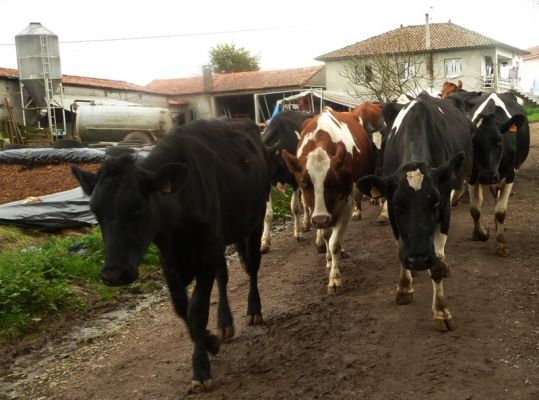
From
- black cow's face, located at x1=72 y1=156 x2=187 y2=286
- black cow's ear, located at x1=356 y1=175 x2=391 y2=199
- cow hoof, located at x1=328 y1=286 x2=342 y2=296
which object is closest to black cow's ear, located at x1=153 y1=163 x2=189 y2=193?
black cow's face, located at x1=72 y1=156 x2=187 y2=286

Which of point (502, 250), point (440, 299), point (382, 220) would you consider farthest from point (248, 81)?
point (440, 299)

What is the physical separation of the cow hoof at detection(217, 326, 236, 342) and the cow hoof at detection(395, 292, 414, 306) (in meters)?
1.78

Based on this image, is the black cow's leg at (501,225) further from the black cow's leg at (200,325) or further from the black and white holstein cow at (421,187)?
the black cow's leg at (200,325)

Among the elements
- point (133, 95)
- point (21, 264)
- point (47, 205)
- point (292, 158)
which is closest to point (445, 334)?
point (292, 158)

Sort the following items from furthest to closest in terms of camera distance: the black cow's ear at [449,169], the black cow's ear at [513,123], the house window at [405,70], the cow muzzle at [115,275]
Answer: the house window at [405,70] < the black cow's ear at [513,123] < the black cow's ear at [449,169] < the cow muzzle at [115,275]

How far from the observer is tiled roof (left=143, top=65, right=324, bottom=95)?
47.2 meters

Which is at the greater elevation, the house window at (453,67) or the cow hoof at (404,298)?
the house window at (453,67)

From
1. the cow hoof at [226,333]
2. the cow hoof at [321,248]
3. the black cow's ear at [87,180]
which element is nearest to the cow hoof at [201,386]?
the cow hoof at [226,333]

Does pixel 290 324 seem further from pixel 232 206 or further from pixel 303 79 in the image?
pixel 303 79

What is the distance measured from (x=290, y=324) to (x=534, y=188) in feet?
28.9

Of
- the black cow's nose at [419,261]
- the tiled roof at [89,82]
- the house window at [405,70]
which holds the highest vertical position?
the tiled roof at [89,82]

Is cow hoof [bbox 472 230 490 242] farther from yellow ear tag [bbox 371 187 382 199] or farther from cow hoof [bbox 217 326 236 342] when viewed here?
cow hoof [bbox 217 326 236 342]

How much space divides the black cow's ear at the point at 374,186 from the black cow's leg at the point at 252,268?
129 centimetres

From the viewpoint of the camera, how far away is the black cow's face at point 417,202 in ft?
16.0
